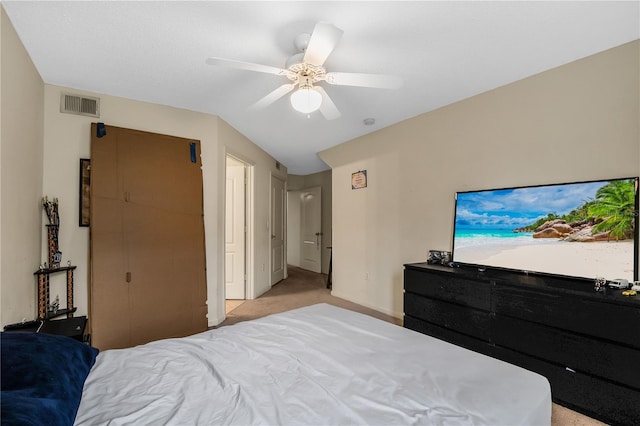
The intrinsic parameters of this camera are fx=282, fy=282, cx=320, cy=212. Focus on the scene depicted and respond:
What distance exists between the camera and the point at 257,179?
4586mm

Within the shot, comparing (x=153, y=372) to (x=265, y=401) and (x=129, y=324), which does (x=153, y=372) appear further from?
(x=129, y=324)

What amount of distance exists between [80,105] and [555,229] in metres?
4.26

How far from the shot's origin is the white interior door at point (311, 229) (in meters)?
6.29

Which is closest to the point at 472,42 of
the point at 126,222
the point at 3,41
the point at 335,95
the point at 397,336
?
the point at 335,95

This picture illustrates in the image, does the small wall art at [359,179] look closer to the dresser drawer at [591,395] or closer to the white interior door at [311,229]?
the white interior door at [311,229]

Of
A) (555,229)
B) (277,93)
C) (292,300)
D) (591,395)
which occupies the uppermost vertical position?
(277,93)

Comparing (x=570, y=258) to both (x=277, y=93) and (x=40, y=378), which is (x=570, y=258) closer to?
(x=277, y=93)

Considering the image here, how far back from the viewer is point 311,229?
21.5ft

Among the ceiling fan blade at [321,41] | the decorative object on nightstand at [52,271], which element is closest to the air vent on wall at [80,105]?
the decorative object on nightstand at [52,271]

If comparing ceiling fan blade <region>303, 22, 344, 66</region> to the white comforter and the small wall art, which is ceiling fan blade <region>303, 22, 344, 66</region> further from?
the small wall art

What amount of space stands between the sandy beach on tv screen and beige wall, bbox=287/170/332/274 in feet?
12.3

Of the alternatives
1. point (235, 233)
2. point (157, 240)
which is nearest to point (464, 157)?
point (157, 240)

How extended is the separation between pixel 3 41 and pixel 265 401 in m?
2.45

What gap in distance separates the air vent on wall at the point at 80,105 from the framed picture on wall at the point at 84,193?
1.47 ft
